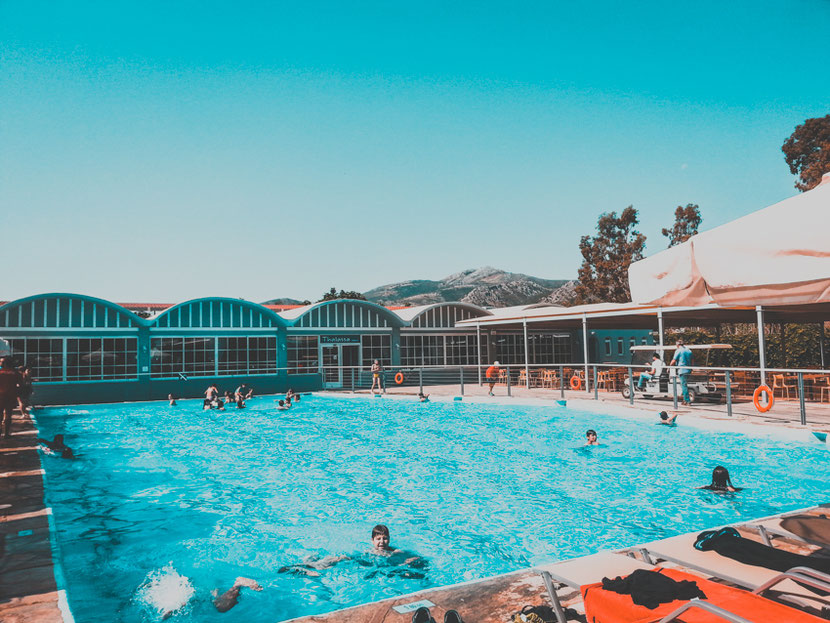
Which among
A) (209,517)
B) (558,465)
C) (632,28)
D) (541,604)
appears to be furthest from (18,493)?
(632,28)

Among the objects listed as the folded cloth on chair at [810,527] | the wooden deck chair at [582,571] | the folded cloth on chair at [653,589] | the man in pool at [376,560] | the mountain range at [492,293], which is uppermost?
the mountain range at [492,293]

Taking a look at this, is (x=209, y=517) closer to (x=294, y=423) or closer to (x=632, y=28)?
(x=294, y=423)

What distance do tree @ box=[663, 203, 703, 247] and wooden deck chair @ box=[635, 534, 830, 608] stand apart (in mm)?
42879

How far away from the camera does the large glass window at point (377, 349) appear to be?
2686 cm

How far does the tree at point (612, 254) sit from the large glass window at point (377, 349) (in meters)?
21.8

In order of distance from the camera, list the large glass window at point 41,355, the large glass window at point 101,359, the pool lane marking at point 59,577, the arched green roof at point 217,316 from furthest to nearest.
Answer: the arched green roof at point 217,316 < the large glass window at point 101,359 < the large glass window at point 41,355 < the pool lane marking at point 59,577

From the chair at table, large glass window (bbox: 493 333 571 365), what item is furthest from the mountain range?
the chair at table

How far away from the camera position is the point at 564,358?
3164 cm

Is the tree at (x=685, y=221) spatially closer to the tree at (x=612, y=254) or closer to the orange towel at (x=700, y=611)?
the tree at (x=612, y=254)

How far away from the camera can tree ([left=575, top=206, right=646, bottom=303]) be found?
4103 cm

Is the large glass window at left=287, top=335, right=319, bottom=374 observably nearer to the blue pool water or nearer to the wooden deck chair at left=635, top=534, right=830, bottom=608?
the blue pool water

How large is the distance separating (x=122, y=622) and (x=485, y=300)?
175527 mm

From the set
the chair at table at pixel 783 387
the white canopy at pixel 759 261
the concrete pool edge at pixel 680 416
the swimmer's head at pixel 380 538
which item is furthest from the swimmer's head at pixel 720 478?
the chair at table at pixel 783 387

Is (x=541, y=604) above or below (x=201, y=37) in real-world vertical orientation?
below
